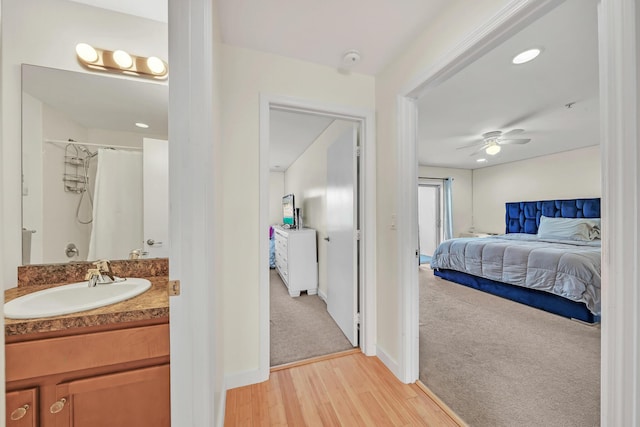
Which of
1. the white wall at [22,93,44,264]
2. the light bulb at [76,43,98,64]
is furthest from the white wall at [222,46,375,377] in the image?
the white wall at [22,93,44,264]

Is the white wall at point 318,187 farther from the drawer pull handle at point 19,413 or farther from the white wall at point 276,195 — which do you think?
the drawer pull handle at point 19,413

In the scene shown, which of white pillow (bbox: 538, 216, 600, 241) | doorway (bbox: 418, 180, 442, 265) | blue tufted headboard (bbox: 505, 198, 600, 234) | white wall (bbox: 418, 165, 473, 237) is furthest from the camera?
doorway (bbox: 418, 180, 442, 265)

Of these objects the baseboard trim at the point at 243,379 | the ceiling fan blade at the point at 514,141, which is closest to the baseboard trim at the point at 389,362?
the baseboard trim at the point at 243,379

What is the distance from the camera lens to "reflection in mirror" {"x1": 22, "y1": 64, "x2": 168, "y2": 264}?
130 cm

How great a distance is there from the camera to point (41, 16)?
4.27 feet

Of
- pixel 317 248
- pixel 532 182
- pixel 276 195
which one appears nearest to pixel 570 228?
pixel 532 182

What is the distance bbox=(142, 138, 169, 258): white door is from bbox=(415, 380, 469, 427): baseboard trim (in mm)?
1815

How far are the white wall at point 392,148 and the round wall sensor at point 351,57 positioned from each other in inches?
10.6

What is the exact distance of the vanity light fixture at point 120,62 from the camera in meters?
1.37

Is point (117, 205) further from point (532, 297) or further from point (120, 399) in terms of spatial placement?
point (532, 297)

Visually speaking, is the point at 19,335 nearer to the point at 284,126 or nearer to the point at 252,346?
the point at 252,346

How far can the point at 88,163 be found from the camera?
4.57 feet

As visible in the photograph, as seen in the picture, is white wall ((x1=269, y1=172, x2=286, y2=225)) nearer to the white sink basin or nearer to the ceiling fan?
the ceiling fan

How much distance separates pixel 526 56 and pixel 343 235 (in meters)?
1.95
